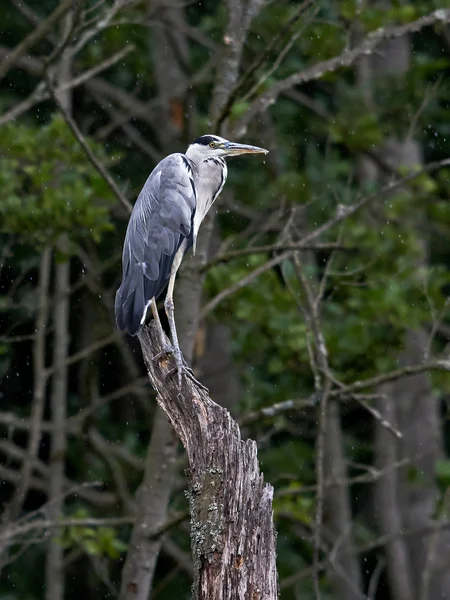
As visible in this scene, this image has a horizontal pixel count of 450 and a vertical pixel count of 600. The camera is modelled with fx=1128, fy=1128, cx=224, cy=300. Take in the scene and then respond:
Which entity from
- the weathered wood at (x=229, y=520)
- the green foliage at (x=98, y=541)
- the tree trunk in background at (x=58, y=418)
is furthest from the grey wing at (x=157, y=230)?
the tree trunk in background at (x=58, y=418)

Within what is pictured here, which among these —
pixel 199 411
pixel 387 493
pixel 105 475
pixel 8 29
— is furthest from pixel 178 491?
pixel 199 411

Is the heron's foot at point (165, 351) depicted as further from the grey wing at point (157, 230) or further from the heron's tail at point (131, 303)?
the grey wing at point (157, 230)

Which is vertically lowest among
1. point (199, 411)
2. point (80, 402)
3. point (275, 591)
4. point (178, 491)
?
point (275, 591)

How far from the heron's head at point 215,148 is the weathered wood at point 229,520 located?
2306 mm

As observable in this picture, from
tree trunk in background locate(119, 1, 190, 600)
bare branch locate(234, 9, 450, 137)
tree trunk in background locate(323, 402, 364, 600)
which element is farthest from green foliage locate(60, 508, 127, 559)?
tree trunk in background locate(323, 402, 364, 600)

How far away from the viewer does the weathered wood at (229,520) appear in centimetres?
345

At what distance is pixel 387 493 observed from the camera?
1014 centimetres

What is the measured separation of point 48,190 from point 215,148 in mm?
1110

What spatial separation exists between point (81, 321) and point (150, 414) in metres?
1.17

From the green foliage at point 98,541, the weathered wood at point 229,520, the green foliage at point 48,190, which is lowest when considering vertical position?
the weathered wood at point 229,520

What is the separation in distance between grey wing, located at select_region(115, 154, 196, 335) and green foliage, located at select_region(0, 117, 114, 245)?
79 cm

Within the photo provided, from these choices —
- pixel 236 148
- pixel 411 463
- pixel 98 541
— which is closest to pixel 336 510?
pixel 411 463

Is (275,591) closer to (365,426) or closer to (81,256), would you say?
(81,256)

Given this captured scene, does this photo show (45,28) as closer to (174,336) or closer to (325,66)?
(325,66)
